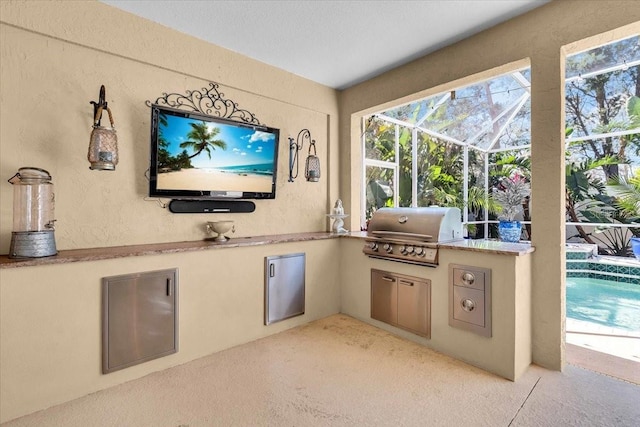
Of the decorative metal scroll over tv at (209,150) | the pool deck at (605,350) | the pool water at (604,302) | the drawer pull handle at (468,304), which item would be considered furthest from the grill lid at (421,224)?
the pool water at (604,302)

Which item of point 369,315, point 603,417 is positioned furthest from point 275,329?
point 603,417

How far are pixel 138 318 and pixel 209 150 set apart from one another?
1555 millimetres

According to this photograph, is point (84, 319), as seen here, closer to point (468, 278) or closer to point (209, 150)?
point (209, 150)

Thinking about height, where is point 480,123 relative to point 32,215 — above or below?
above

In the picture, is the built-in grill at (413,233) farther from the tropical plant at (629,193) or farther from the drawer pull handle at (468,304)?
the tropical plant at (629,193)

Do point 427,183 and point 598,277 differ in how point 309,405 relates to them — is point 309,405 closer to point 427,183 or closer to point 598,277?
point 427,183

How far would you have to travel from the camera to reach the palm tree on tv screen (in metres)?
2.79

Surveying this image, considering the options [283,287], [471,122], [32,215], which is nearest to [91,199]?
[32,215]

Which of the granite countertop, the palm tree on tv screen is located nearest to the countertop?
the granite countertop

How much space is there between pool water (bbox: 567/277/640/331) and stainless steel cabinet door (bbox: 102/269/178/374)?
190 inches

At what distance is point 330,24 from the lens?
267cm

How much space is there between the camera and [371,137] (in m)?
4.73

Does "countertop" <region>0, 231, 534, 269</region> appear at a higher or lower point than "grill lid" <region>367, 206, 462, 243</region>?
lower

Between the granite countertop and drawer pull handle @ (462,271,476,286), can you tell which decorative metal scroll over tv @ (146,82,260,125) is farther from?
drawer pull handle @ (462,271,476,286)
